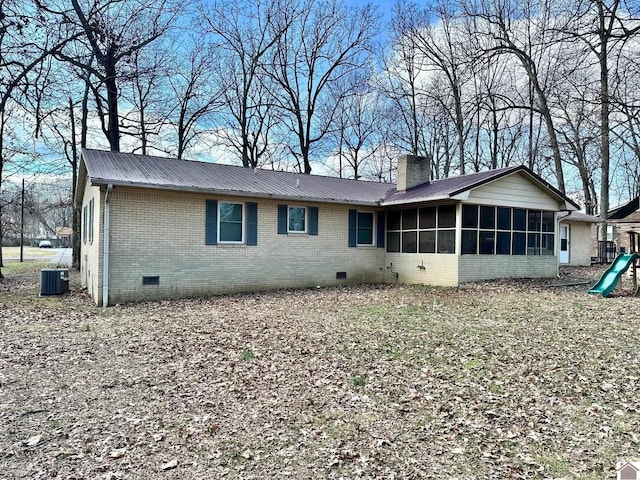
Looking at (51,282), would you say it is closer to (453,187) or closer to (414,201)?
(414,201)

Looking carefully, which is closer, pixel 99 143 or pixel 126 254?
pixel 126 254

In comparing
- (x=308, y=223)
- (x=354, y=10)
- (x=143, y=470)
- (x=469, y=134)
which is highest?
(x=354, y=10)

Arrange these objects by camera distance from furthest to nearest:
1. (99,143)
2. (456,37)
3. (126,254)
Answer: (456,37), (99,143), (126,254)

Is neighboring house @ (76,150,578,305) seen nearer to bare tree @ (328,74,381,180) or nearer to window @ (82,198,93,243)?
window @ (82,198,93,243)

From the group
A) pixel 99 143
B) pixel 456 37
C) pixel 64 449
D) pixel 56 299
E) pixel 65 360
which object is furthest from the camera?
pixel 456 37

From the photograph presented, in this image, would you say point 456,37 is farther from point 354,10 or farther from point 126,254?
point 126,254

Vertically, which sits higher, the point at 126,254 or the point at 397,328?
the point at 126,254

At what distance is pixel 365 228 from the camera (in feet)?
50.1

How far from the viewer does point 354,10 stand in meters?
24.4

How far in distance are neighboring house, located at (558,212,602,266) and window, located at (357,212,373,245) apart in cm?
1139

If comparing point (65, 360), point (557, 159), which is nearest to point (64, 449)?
point (65, 360)

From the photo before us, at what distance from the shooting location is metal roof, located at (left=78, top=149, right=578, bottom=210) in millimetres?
11172

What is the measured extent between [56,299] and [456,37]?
885 inches

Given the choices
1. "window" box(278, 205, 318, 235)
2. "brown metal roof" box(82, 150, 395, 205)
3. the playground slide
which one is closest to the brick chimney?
"brown metal roof" box(82, 150, 395, 205)
